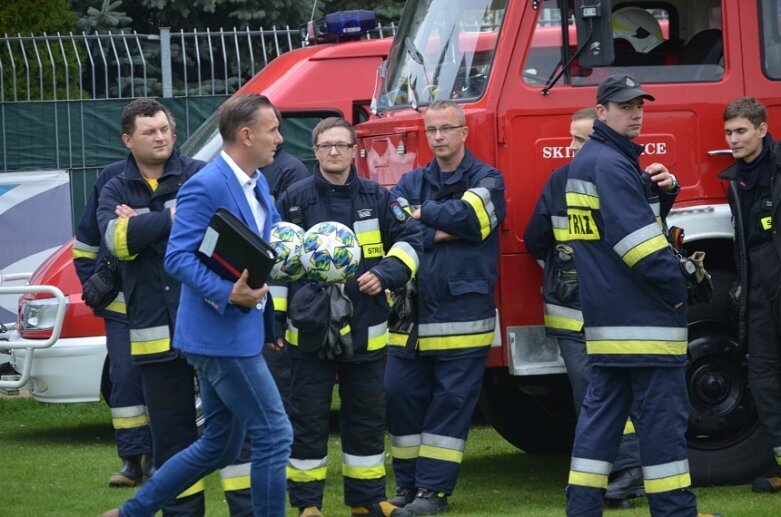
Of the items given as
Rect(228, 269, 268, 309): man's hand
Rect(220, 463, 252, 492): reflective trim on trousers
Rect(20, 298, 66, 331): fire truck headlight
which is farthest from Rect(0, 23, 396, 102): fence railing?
Rect(228, 269, 268, 309): man's hand

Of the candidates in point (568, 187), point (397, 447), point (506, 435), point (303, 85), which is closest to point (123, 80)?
point (303, 85)

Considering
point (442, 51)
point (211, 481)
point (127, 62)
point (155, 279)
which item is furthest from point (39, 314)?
point (127, 62)

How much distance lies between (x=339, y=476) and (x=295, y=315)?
6.53ft

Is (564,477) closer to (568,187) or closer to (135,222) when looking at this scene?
(568,187)

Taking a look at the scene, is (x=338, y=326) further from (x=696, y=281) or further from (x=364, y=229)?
(x=696, y=281)

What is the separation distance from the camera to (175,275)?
5.57 metres

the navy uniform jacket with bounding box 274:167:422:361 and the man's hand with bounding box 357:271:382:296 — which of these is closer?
the man's hand with bounding box 357:271:382:296

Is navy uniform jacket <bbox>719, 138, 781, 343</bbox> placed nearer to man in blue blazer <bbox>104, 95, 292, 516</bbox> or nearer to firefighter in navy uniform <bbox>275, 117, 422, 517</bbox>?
firefighter in navy uniform <bbox>275, 117, 422, 517</bbox>

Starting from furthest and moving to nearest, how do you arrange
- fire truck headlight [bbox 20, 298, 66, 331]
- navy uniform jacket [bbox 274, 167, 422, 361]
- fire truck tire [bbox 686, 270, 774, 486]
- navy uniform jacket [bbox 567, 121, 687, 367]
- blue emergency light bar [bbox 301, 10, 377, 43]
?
blue emergency light bar [bbox 301, 10, 377, 43] < fire truck headlight [bbox 20, 298, 66, 331] < fire truck tire [bbox 686, 270, 774, 486] < navy uniform jacket [bbox 274, 167, 422, 361] < navy uniform jacket [bbox 567, 121, 687, 367]

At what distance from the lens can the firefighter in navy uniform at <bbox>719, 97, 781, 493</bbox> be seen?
7188 mm

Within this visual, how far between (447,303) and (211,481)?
1995mm

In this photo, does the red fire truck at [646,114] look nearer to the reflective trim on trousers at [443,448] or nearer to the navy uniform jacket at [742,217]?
the navy uniform jacket at [742,217]

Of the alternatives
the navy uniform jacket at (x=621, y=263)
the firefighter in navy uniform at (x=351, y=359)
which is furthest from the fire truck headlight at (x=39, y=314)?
the navy uniform jacket at (x=621, y=263)

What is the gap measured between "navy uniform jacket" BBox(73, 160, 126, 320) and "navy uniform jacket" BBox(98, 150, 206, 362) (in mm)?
A: 694
